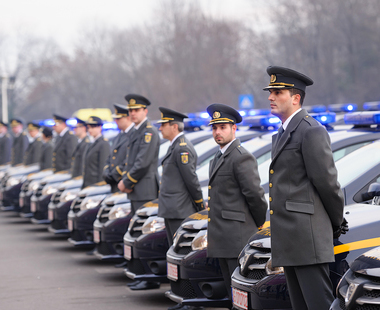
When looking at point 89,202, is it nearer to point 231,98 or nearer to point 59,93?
point 231,98

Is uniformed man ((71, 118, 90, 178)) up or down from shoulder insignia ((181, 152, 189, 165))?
up

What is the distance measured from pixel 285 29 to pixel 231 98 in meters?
6.66

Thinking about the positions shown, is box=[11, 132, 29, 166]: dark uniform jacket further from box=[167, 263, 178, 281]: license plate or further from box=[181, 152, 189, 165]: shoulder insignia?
box=[167, 263, 178, 281]: license plate

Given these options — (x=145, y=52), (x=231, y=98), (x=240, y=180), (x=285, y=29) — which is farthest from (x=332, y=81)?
(x=240, y=180)

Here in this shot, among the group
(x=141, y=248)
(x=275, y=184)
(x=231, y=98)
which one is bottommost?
(x=141, y=248)

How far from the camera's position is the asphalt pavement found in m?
6.98

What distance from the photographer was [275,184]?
4055 millimetres

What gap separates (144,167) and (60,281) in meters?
1.74

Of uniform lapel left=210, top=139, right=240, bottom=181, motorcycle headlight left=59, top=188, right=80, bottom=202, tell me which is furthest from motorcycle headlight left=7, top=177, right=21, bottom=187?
uniform lapel left=210, top=139, right=240, bottom=181

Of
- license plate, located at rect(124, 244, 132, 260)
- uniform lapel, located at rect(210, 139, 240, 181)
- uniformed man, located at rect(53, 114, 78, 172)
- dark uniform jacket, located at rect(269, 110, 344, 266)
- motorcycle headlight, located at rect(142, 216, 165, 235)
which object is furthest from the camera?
uniformed man, located at rect(53, 114, 78, 172)

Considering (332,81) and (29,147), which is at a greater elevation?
(332,81)

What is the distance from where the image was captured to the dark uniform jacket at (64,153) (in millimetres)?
13156

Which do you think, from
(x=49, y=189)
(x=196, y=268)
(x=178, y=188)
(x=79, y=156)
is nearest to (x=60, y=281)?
(x=178, y=188)

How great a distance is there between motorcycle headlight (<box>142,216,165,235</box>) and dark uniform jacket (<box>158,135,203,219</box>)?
0.85ft
